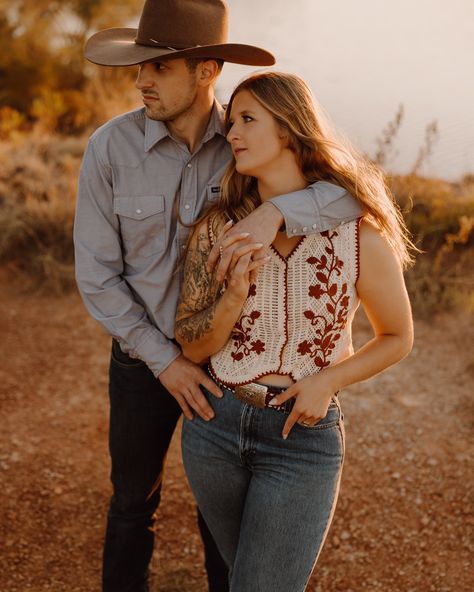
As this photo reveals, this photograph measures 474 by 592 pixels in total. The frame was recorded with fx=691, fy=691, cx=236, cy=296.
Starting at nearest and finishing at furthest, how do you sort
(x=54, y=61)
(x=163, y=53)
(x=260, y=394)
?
(x=260, y=394) → (x=163, y=53) → (x=54, y=61)

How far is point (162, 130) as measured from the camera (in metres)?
2.20

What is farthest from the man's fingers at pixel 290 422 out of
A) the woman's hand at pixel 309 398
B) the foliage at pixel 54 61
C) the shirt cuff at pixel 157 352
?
the foliage at pixel 54 61

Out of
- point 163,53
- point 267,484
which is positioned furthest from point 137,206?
point 267,484

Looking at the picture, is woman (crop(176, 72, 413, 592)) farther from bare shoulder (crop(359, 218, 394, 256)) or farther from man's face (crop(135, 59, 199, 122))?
man's face (crop(135, 59, 199, 122))

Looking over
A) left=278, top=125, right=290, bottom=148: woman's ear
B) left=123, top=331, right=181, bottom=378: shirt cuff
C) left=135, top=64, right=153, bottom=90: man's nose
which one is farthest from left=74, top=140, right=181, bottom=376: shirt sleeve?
left=278, top=125, right=290, bottom=148: woman's ear

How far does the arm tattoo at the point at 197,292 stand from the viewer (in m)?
1.99

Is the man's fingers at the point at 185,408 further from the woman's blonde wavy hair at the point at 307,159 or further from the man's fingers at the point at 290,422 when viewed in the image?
the woman's blonde wavy hair at the point at 307,159

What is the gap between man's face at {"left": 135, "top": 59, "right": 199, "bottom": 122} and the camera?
2141mm

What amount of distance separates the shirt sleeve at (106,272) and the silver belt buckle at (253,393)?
35 centimetres

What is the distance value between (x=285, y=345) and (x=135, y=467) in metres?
0.82

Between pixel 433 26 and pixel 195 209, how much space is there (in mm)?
10789

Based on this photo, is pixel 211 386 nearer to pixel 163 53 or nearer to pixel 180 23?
pixel 163 53

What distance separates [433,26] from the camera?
11531mm

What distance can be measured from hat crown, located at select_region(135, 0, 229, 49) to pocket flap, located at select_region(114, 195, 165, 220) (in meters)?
0.49
